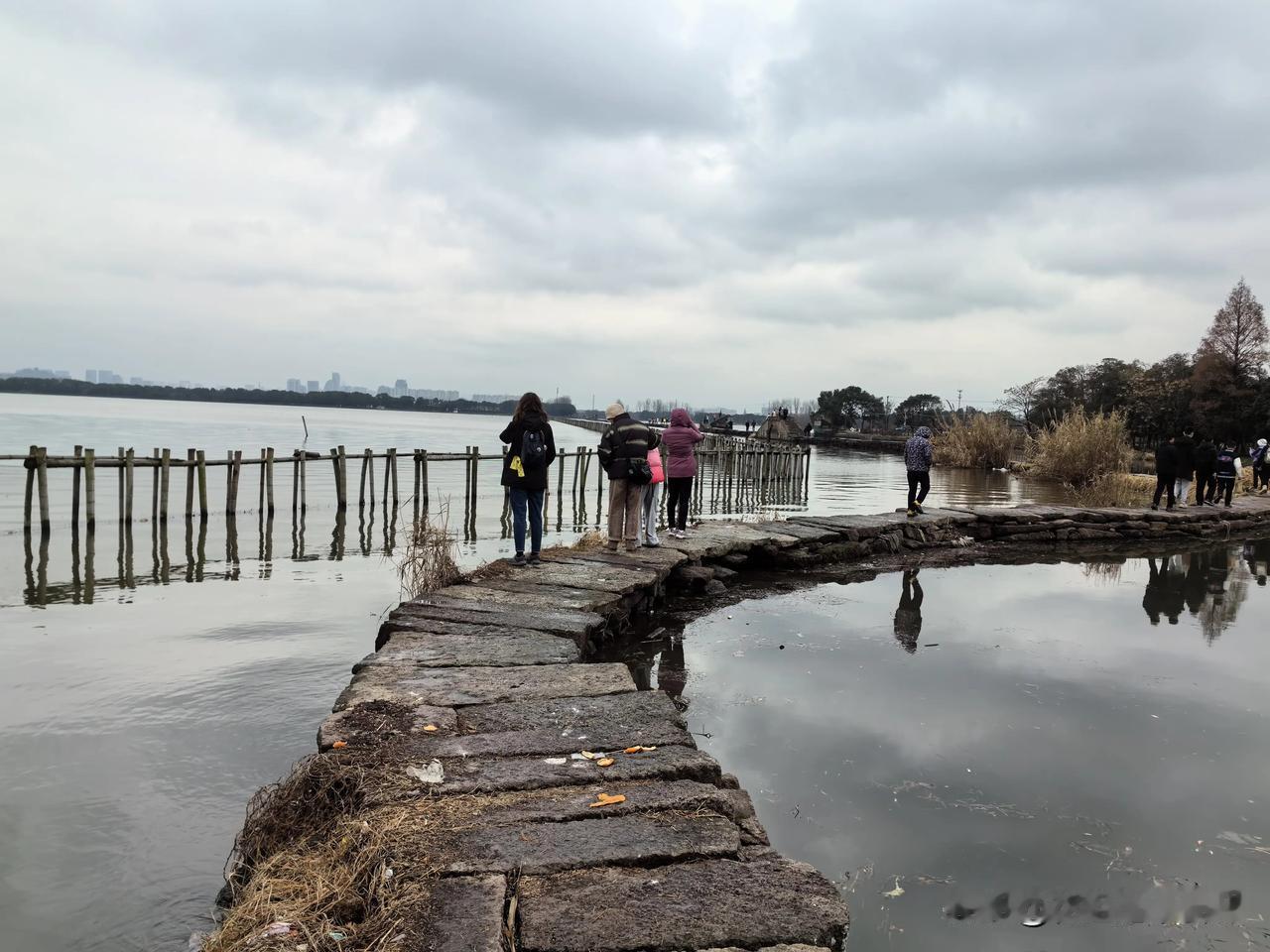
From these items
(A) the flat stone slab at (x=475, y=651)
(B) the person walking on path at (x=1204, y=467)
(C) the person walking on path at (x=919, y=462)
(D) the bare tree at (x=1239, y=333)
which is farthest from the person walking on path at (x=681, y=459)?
(D) the bare tree at (x=1239, y=333)

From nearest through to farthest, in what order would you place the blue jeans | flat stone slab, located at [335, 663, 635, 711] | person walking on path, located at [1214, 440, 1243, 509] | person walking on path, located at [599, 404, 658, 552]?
flat stone slab, located at [335, 663, 635, 711] < the blue jeans < person walking on path, located at [599, 404, 658, 552] < person walking on path, located at [1214, 440, 1243, 509]

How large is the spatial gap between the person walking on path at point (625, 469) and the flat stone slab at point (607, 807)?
4.89 meters

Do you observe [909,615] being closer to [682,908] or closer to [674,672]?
[674,672]

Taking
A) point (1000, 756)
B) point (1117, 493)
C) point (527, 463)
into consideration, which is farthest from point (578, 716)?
point (1117, 493)

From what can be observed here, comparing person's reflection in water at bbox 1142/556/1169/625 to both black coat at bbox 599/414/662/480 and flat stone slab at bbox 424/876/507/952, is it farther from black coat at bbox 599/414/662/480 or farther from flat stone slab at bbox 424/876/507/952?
flat stone slab at bbox 424/876/507/952

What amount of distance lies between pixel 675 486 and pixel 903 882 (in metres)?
7.01

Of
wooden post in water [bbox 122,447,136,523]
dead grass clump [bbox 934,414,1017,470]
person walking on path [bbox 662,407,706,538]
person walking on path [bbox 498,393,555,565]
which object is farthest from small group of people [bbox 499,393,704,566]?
dead grass clump [bbox 934,414,1017,470]

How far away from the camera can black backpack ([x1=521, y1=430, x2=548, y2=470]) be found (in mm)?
7312

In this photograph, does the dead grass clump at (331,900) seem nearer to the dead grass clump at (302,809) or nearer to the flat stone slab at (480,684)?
the dead grass clump at (302,809)

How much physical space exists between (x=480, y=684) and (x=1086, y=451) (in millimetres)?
21451

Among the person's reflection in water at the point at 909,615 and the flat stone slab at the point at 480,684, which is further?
the person's reflection in water at the point at 909,615

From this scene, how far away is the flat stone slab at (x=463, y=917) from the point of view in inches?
82.3

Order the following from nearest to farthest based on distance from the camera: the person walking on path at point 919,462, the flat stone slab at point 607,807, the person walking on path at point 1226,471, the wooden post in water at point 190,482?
the flat stone slab at point 607,807 < the person walking on path at point 919,462 < the wooden post in water at point 190,482 < the person walking on path at point 1226,471

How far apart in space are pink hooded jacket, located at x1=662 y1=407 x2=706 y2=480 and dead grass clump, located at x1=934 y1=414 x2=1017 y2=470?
22.0 metres
